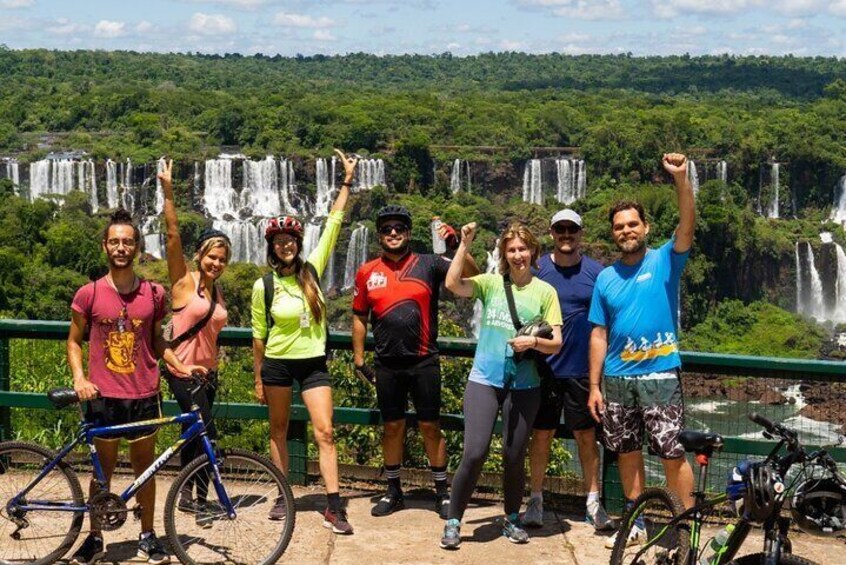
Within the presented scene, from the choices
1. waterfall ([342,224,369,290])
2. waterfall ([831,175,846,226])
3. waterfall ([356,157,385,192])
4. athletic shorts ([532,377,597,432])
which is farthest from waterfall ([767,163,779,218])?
athletic shorts ([532,377,597,432])

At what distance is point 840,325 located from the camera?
211ft

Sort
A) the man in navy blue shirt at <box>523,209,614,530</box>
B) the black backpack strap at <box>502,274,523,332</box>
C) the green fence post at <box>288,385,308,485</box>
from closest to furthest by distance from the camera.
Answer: the black backpack strap at <box>502,274,523,332</box>, the man in navy blue shirt at <box>523,209,614,530</box>, the green fence post at <box>288,385,308,485</box>

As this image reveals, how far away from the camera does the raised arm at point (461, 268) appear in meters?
5.65

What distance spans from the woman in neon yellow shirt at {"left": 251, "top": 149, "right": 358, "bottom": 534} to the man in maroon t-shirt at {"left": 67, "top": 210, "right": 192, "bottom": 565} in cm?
68

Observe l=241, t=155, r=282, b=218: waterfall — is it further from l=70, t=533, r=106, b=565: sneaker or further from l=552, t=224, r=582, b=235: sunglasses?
l=70, t=533, r=106, b=565: sneaker

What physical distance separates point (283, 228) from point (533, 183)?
6833cm

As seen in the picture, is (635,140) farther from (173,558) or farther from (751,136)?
(173,558)

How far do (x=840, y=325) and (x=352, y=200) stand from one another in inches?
1025

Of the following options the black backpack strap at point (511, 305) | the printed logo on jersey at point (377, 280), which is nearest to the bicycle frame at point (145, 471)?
the printed logo on jersey at point (377, 280)

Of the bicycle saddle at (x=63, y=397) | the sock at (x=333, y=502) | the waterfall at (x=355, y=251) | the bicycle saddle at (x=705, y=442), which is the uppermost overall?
the bicycle saddle at (x=63, y=397)

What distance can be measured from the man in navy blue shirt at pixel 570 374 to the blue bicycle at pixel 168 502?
52.2 inches

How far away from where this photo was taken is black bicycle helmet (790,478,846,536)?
3900 millimetres

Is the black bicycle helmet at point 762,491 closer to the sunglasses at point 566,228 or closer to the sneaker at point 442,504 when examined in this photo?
the sunglasses at point 566,228

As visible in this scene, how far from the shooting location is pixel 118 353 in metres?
5.34
